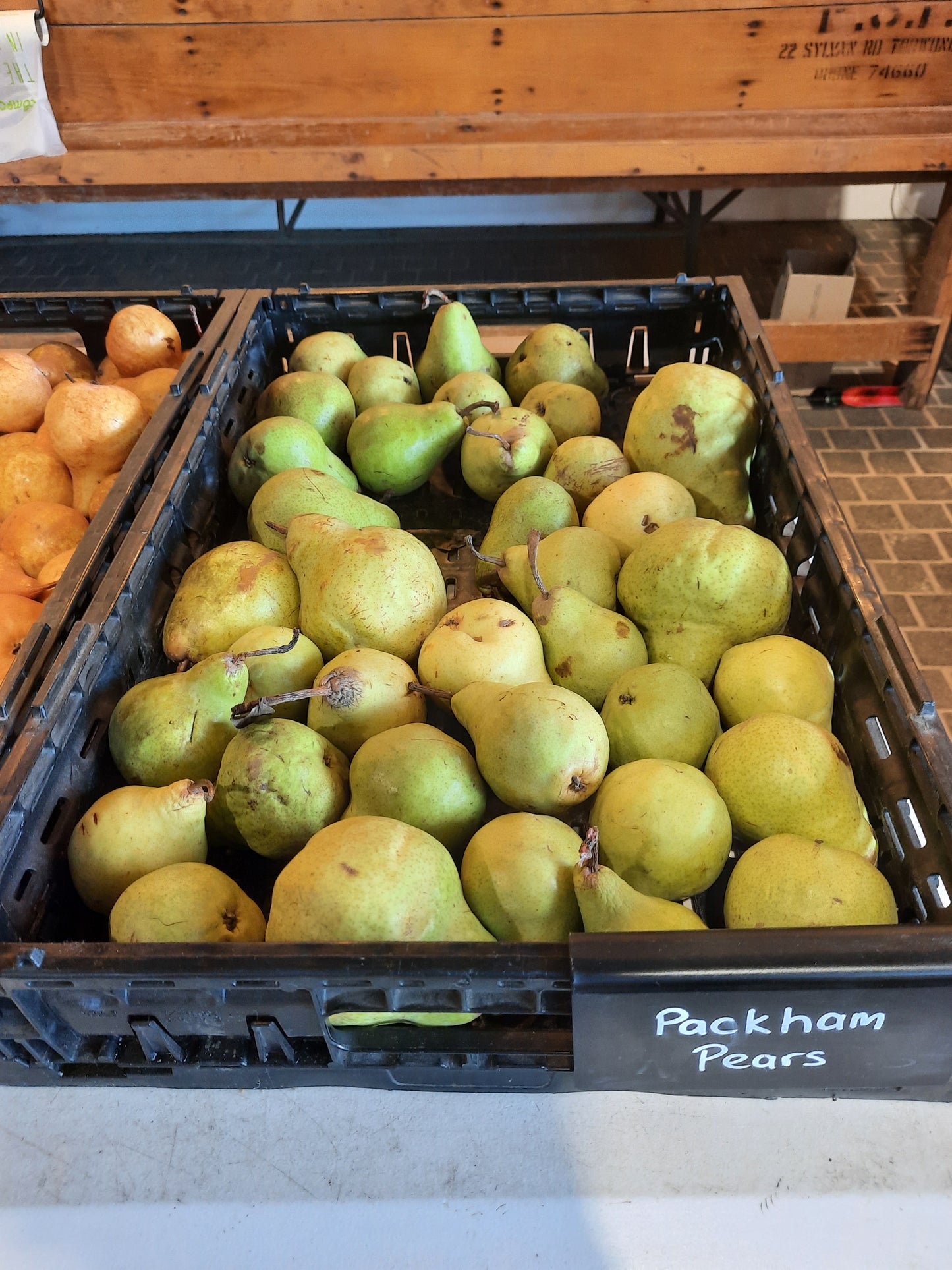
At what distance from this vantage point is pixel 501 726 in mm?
1166

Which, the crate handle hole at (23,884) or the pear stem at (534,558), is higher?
the pear stem at (534,558)

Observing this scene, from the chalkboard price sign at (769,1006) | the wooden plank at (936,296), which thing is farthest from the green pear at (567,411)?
the wooden plank at (936,296)

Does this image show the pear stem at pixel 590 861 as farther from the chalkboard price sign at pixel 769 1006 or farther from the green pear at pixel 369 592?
the green pear at pixel 369 592

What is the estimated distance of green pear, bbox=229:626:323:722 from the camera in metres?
1.34

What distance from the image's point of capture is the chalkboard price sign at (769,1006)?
775 mm

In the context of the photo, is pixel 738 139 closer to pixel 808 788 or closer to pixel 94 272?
pixel 808 788

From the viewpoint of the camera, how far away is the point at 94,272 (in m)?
5.28

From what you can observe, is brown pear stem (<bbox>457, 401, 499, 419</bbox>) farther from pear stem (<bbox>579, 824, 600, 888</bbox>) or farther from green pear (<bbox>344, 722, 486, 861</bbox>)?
pear stem (<bbox>579, 824, 600, 888</bbox>)

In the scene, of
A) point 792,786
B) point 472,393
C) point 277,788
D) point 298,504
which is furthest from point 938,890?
point 472,393

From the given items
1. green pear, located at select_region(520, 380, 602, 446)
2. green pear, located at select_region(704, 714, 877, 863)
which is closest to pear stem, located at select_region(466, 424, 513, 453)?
green pear, located at select_region(520, 380, 602, 446)

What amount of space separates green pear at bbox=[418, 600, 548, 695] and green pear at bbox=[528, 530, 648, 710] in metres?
0.03

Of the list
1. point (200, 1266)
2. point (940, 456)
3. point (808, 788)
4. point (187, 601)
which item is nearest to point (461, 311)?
point (187, 601)

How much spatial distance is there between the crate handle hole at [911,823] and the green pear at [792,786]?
8 cm

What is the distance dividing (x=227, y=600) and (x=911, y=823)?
1.06 metres
